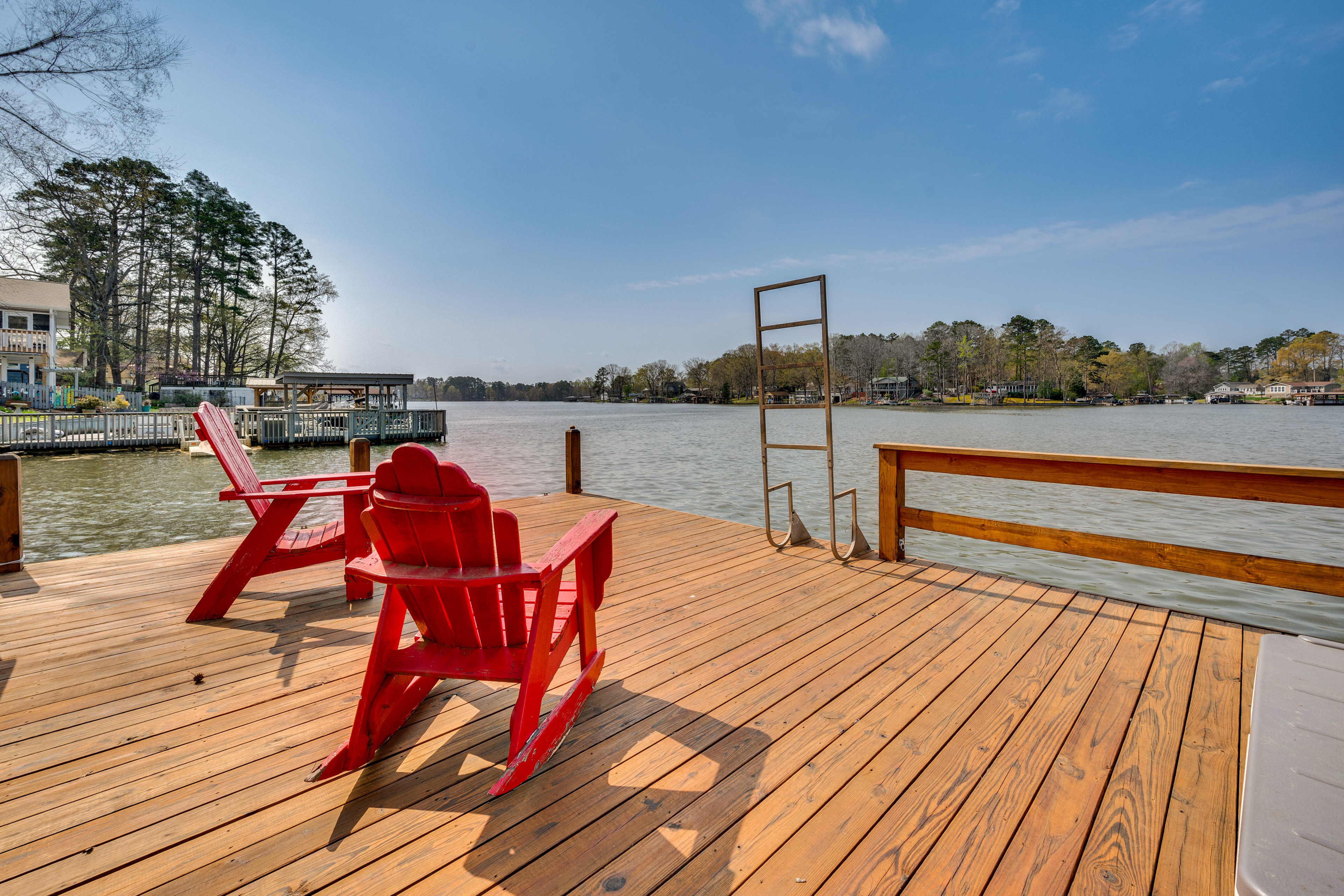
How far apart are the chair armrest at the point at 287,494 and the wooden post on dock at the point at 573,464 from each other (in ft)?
11.7

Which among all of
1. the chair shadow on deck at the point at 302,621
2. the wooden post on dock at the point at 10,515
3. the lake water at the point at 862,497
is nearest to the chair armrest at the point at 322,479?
the chair shadow on deck at the point at 302,621

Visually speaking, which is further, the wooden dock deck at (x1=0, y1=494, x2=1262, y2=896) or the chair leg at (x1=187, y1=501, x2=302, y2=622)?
the chair leg at (x1=187, y1=501, x2=302, y2=622)

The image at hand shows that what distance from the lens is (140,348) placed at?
32750 millimetres

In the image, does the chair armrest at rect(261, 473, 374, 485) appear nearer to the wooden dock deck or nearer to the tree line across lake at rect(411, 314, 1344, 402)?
the wooden dock deck

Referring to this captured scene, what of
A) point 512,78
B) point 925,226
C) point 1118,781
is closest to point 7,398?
point 512,78

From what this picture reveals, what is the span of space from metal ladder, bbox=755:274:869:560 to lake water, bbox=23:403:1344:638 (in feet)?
5.92

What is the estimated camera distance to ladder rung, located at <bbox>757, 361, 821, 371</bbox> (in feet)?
12.4

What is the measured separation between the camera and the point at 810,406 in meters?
4.39

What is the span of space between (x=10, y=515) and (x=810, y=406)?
5384 millimetres

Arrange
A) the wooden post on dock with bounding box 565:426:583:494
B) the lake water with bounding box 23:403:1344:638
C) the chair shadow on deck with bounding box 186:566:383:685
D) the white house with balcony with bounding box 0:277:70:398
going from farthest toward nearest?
1. the white house with balcony with bounding box 0:277:70:398
2. the wooden post on dock with bounding box 565:426:583:494
3. the lake water with bounding box 23:403:1344:638
4. the chair shadow on deck with bounding box 186:566:383:685

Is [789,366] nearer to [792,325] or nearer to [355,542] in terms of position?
[792,325]

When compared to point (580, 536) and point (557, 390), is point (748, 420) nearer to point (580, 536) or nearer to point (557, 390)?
point (580, 536)

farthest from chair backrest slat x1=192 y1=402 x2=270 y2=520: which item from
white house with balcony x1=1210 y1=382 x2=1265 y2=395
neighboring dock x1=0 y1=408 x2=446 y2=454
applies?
white house with balcony x1=1210 y1=382 x2=1265 y2=395

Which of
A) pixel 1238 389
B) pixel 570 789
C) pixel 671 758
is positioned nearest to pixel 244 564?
pixel 570 789
